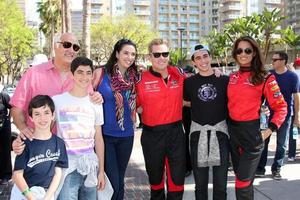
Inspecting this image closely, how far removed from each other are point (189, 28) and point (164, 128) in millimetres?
139750

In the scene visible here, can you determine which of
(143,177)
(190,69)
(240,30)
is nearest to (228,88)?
(143,177)

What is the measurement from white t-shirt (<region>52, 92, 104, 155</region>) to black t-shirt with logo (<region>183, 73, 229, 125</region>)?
1.28 meters

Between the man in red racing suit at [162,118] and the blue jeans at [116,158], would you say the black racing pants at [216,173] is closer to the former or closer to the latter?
the man in red racing suit at [162,118]

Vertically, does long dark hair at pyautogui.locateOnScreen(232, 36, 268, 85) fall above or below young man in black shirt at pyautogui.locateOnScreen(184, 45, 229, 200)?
above

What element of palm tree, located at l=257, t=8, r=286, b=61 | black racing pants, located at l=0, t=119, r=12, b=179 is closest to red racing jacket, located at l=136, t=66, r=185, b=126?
black racing pants, located at l=0, t=119, r=12, b=179

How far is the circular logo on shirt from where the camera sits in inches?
176

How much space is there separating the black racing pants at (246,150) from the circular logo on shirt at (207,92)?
1.12 feet

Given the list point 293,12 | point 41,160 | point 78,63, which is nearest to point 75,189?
point 41,160

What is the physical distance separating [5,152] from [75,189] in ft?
12.2

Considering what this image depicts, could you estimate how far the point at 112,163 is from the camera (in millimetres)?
4391

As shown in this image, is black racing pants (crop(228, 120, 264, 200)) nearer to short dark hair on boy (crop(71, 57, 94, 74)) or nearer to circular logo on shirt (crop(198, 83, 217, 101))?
circular logo on shirt (crop(198, 83, 217, 101))

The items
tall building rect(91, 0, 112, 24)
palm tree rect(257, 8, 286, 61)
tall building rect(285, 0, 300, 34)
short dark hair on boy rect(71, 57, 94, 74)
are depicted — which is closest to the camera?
short dark hair on boy rect(71, 57, 94, 74)

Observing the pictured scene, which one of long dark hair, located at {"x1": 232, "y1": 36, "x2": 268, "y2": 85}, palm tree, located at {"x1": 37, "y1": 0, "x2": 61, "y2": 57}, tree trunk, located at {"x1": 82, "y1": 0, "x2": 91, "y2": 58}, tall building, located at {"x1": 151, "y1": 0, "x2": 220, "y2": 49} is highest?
tall building, located at {"x1": 151, "y1": 0, "x2": 220, "y2": 49}

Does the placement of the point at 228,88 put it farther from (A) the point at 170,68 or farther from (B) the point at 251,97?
(A) the point at 170,68
